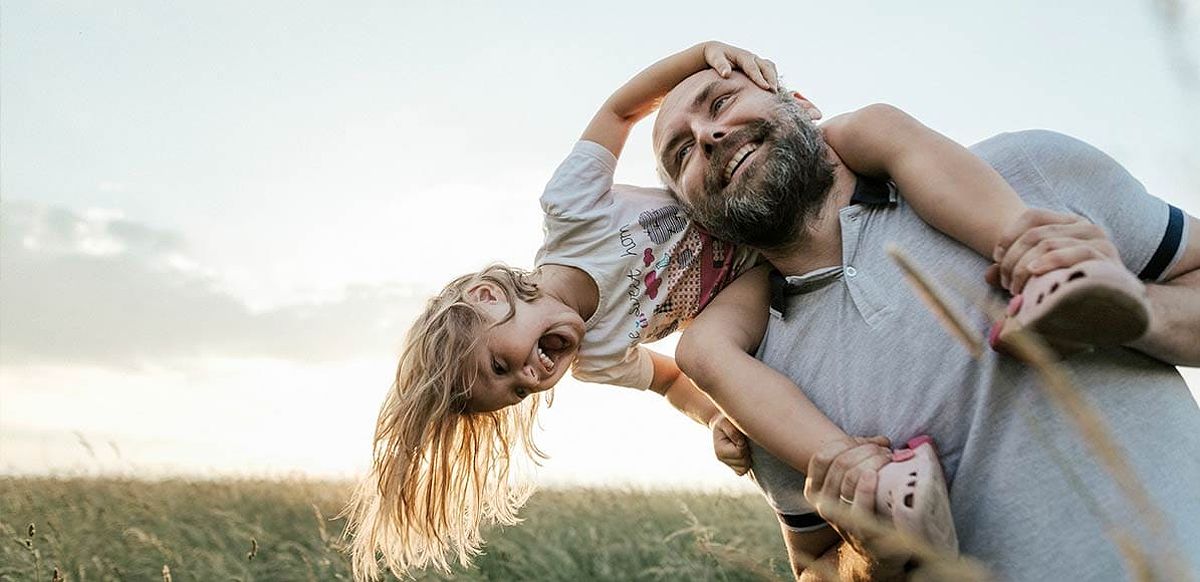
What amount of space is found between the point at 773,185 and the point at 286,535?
4.69 m

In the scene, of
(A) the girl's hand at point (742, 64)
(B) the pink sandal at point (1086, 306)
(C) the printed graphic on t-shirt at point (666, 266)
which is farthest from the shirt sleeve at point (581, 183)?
(B) the pink sandal at point (1086, 306)

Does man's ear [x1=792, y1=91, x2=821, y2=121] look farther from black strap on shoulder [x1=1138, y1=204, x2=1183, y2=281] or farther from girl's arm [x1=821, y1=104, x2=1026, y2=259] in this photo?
black strap on shoulder [x1=1138, y1=204, x2=1183, y2=281]

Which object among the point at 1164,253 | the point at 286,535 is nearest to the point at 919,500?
the point at 1164,253

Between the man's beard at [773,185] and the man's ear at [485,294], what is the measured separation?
77 cm

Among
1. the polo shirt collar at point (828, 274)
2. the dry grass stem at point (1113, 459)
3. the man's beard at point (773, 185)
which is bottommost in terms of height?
the polo shirt collar at point (828, 274)

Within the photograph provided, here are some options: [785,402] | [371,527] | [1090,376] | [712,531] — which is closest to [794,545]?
[785,402]

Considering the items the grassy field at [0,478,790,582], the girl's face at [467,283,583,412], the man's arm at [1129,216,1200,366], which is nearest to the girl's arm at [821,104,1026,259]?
the man's arm at [1129,216,1200,366]

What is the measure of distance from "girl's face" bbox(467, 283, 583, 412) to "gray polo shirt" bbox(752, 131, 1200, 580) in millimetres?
761

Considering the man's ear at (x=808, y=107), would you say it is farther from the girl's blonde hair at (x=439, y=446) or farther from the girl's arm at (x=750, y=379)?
the girl's blonde hair at (x=439, y=446)

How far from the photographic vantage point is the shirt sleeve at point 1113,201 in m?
2.39

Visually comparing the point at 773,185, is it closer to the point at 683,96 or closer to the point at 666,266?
the point at 683,96

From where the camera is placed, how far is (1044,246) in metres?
1.85

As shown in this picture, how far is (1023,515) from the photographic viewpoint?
2283mm

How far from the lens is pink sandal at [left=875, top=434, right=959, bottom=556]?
1965 millimetres
